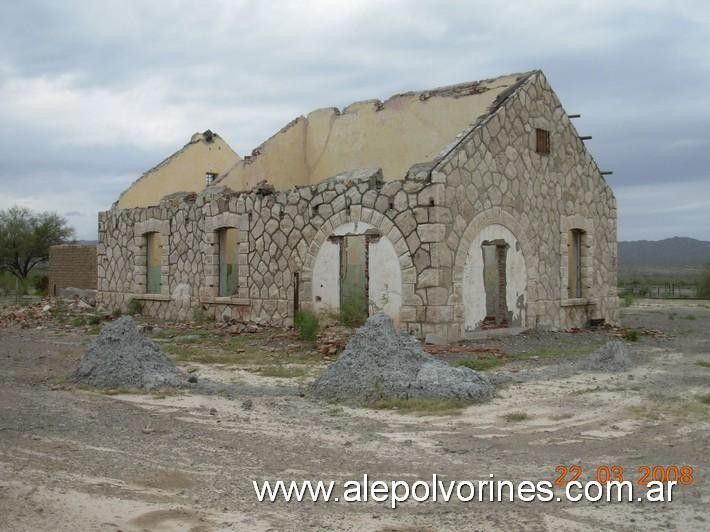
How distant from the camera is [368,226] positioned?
1452cm

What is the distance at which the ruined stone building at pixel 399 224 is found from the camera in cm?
1402

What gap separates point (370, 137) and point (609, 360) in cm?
1002

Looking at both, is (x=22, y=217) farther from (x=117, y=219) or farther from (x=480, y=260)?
(x=480, y=260)

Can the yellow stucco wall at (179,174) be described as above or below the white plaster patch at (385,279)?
above

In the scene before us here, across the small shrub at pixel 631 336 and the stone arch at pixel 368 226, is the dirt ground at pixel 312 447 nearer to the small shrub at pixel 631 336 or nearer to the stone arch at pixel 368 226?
the stone arch at pixel 368 226

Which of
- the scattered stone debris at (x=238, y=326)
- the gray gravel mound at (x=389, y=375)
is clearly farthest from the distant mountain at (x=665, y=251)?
the gray gravel mound at (x=389, y=375)

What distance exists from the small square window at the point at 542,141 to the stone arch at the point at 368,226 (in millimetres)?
4579

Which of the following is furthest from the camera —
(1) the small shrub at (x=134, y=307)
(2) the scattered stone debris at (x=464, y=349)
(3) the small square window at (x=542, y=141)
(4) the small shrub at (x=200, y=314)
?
(1) the small shrub at (x=134, y=307)

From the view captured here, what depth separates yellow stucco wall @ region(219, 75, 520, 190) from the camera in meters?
17.4

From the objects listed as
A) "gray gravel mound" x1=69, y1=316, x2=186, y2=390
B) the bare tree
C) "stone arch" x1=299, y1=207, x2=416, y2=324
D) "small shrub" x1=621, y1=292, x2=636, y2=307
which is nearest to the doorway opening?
"stone arch" x1=299, y1=207, x2=416, y2=324

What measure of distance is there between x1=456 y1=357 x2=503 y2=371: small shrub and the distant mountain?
383 feet

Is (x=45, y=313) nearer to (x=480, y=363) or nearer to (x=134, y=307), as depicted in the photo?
(x=134, y=307)

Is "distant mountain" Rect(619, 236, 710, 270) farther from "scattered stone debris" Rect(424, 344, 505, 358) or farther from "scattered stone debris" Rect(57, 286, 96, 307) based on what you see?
"scattered stone debris" Rect(424, 344, 505, 358)

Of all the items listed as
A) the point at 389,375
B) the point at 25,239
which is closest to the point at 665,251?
the point at 25,239
